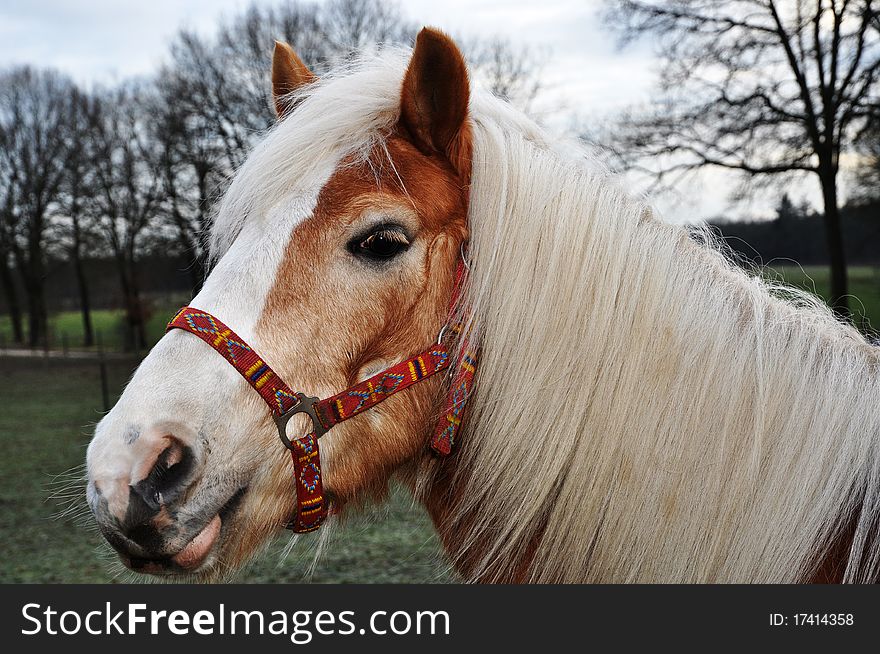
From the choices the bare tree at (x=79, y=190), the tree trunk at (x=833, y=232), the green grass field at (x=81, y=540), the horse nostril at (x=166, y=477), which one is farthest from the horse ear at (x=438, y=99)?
the bare tree at (x=79, y=190)

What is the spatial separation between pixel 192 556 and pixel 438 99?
1360 mm

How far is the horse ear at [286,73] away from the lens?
7.58 feet

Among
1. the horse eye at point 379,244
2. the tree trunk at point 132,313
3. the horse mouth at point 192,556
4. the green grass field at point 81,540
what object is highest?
the horse eye at point 379,244

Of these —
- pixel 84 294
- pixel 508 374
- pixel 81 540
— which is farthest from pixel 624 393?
pixel 84 294

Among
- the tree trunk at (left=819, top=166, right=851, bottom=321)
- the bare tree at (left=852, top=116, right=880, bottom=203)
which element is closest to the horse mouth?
the tree trunk at (left=819, top=166, right=851, bottom=321)

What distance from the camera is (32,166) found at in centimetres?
3506

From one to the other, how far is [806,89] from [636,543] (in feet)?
55.8

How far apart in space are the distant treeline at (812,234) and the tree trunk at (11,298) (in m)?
39.5

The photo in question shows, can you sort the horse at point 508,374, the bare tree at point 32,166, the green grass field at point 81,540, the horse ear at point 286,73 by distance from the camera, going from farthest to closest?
the bare tree at point 32,166 → the green grass field at point 81,540 → the horse ear at point 286,73 → the horse at point 508,374

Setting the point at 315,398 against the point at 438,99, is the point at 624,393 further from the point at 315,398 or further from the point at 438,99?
the point at 438,99

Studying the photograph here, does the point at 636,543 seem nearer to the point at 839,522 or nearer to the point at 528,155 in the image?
the point at 839,522

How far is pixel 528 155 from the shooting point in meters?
1.92

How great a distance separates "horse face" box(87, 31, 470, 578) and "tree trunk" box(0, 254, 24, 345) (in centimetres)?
4317

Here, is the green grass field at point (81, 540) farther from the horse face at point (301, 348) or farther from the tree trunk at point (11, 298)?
the tree trunk at point (11, 298)
